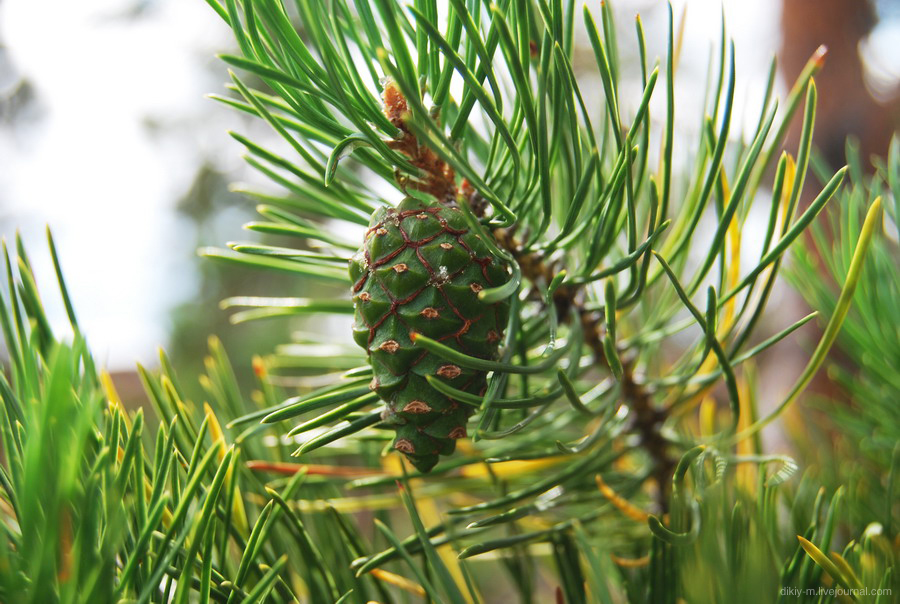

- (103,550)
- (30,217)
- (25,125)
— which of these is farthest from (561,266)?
(30,217)

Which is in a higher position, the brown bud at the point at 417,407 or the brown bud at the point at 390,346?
the brown bud at the point at 390,346

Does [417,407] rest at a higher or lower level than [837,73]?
lower

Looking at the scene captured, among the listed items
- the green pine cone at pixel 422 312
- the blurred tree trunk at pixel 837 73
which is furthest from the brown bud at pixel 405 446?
the blurred tree trunk at pixel 837 73

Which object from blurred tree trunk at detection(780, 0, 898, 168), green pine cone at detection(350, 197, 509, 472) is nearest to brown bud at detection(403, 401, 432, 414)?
green pine cone at detection(350, 197, 509, 472)

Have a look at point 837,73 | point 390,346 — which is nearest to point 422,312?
point 390,346

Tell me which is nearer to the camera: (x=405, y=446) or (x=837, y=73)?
(x=405, y=446)

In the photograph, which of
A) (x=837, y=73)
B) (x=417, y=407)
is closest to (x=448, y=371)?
(x=417, y=407)

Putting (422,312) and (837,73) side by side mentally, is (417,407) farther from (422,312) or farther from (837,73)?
(837,73)

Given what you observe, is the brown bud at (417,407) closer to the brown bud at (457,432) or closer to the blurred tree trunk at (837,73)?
the brown bud at (457,432)

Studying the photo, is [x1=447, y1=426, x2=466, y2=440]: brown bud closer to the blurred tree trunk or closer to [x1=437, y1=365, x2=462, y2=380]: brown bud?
[x1=437, y1=365, x2=462, y2=380]: brown bud
